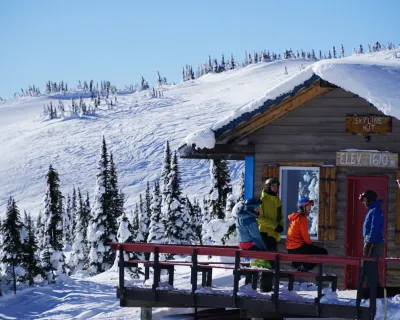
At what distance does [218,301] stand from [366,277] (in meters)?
2.51

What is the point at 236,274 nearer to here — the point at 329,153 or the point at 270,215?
the point at 270,215

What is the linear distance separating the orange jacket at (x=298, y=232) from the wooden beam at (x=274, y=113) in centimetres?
292

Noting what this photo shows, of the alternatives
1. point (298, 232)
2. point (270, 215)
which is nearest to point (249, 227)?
point (270, 215)

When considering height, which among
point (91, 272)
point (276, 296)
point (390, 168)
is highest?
point (390, 168)

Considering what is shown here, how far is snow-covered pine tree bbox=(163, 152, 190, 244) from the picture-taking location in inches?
2251

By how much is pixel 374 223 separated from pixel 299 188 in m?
3.34

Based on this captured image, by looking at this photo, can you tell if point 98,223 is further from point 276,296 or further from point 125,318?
point 276,296

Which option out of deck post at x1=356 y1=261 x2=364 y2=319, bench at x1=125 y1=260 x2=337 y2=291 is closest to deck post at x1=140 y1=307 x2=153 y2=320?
bench at x1=125 y1=260 x2=337 y2=291

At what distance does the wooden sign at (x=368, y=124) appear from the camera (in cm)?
1558

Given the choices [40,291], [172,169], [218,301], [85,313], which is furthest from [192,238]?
[218,301]

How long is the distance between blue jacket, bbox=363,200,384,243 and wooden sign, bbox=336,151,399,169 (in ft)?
7.98

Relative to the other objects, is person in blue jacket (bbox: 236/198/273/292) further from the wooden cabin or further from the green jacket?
the wooden cabin

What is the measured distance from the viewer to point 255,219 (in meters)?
13.1

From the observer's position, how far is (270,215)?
46.8 ft
